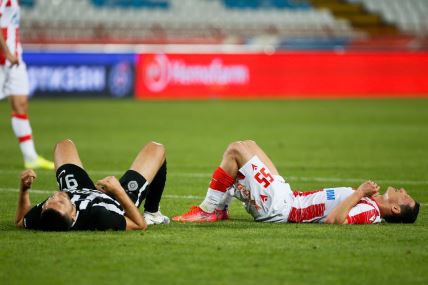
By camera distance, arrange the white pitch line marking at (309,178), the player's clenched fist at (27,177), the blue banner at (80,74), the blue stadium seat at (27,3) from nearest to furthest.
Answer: the player's clenched fist at (27,177) < the white pitch line marking at (309,178) < the blue banner at (80,74) < the blue stadium seat at (27,3)

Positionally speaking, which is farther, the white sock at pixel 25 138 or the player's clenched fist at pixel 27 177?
the white sock at pixel 25 138

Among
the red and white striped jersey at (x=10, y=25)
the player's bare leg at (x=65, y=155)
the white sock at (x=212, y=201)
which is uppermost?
the red and white striped jersey at (x=10, y=25)

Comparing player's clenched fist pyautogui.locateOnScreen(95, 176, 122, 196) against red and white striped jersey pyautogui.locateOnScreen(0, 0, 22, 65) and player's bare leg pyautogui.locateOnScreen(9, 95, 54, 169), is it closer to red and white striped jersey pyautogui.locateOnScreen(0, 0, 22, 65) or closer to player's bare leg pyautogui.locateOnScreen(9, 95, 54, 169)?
player's bare leg pyautogui.locateOnScreen(9, 95, 54, 169)

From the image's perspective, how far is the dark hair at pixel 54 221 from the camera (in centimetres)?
707

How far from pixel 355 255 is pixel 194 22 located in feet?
94.2

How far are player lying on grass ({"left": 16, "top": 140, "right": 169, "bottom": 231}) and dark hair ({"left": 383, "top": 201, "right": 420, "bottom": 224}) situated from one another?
1.96 metres

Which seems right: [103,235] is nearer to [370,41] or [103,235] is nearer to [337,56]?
[337,56]

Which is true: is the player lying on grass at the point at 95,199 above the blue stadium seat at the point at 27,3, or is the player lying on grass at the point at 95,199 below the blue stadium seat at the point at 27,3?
above

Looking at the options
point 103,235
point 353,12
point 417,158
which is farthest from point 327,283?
point 353,12

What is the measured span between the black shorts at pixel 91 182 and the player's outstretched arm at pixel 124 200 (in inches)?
9.9

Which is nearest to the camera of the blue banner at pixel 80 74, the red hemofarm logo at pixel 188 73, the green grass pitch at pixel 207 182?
the green grass pitch at pixel 207 182

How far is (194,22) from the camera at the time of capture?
114 feet

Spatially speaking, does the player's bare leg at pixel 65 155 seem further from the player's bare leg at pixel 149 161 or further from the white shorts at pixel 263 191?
the white shorts at pixel 263 191

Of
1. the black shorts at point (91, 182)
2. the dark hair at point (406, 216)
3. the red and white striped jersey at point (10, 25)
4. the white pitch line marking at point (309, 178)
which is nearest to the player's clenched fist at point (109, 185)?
the black shorts at point (91, 182)
